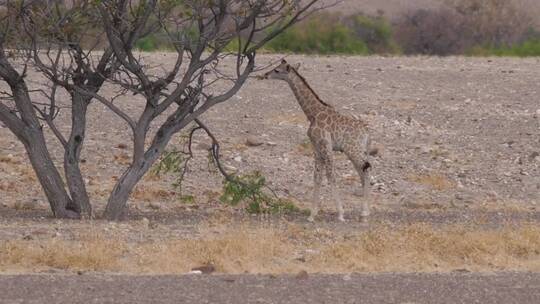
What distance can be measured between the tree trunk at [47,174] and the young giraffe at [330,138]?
8.92 feet

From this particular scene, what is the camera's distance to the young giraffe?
15859 mm

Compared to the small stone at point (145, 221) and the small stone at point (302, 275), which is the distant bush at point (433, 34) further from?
the small stone at point (302, 275)

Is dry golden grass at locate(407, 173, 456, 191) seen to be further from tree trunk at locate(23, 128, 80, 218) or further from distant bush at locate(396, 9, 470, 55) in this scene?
distant bush at locate(396, 9, 470, 55)

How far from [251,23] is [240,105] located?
8737 millimetres

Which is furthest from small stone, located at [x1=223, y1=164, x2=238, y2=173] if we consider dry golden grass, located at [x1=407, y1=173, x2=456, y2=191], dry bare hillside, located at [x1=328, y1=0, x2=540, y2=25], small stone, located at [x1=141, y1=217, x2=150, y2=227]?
dry bare hillside, located at [x1=328, y1=0, x2=540, y2=25]

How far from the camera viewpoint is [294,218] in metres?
16.0

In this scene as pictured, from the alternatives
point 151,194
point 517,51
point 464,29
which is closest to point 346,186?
point 151,194

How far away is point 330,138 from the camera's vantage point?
15.9m

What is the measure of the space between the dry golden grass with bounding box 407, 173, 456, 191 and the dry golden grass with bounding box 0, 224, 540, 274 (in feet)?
19.7

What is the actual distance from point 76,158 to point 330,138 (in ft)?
9.46

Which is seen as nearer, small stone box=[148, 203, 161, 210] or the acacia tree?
the acacia tree

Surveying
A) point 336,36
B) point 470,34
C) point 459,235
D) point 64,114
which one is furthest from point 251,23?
point 470,34

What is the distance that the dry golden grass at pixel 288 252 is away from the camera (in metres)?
12.2

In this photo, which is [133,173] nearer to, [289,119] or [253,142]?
[253,142]
